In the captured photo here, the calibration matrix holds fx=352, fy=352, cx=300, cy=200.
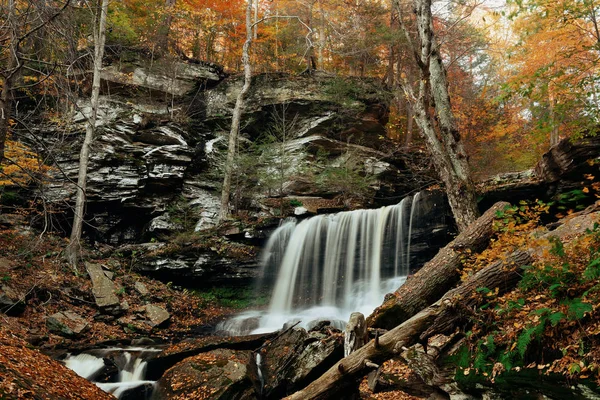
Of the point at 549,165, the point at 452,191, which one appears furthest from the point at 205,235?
the point at 549,165

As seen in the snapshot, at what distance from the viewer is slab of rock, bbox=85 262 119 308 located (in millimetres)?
9070

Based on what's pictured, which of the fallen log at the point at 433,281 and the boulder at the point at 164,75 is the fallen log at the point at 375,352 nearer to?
the fallen log at the point at 433,281

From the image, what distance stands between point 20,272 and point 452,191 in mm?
10678

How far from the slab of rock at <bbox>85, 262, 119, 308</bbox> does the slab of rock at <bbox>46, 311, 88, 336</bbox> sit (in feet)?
2.47

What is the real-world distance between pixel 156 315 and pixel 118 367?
2806 millimetres

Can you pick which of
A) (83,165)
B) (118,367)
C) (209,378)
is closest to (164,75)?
(83,165)

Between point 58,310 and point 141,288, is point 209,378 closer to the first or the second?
point 58,310

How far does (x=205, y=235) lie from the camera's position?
40.5 feet

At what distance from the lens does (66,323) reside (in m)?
7.87

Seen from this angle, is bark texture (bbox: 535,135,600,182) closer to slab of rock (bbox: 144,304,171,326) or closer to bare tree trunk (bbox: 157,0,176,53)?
slab of rock (bbox: 144,304,171,326)

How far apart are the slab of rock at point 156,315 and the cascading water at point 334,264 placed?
1591mm

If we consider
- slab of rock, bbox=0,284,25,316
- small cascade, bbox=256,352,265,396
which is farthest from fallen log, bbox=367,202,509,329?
slab of rock, bbox=0,284,25,316

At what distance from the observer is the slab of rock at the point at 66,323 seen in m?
7.57

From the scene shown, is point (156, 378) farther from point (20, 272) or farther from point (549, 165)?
point (549, 165)
